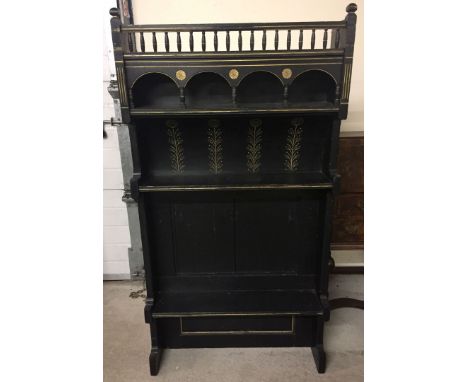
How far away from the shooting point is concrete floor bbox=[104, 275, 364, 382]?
5.85 feet

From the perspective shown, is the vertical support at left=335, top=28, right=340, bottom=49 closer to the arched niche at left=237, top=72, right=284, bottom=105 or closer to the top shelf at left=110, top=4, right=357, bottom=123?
the top shelf at left=110, top=4, right=357, bottom=123

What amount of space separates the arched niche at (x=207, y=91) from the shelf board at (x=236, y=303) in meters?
1.01

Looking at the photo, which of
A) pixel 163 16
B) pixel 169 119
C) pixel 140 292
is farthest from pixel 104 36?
pixel 140 292

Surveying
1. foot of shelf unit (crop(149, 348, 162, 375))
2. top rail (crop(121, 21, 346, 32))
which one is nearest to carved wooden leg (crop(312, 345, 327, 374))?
foot of shelf unit (crop(149, 348, 162, 375))

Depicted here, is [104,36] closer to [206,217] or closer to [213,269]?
[206,217]

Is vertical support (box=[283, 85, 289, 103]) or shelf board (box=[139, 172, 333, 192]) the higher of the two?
vertical support (box=[283, 85, 289, 103])

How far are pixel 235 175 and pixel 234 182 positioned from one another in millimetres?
110

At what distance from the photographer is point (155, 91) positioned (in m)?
1.63

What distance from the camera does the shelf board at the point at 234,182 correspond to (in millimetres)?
1593

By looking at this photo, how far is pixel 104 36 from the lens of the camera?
6.84ft

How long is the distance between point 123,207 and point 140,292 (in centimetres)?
61

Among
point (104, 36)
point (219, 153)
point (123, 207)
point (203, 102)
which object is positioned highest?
point (104, 36)

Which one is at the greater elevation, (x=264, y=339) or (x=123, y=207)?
(x=123, y=207)

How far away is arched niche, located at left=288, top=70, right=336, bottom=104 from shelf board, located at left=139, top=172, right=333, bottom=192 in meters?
0.37
